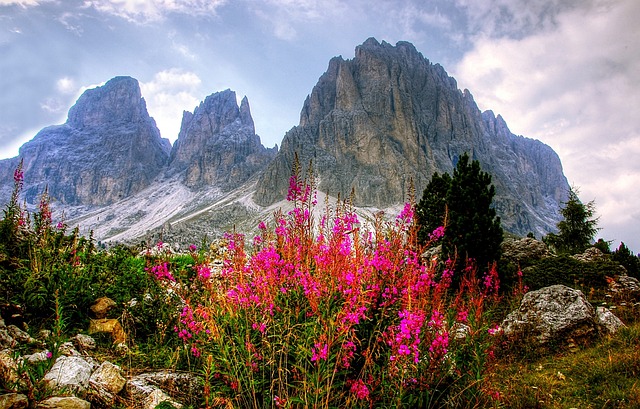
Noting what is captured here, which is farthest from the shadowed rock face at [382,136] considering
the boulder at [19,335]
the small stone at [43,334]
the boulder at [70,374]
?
the boulder at [70,374]

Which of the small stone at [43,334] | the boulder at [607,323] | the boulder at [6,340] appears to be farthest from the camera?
the boulder at [607,323]

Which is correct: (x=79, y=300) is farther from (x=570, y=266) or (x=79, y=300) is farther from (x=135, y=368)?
(x=570, y=266)

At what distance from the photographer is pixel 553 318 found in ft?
25.6

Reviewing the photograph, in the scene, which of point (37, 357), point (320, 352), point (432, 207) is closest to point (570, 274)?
point (432, 207)

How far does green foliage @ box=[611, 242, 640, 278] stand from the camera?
1437 cm

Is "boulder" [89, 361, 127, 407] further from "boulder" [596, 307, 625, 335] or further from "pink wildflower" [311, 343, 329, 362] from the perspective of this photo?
"boulder" [596, 307, 625, 335]

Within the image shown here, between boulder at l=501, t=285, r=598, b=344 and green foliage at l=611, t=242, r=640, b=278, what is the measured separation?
30.8ft

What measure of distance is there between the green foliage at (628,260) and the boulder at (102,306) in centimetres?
1900

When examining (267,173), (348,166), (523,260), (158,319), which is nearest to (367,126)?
(348,166)

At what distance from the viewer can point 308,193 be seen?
4906 mm

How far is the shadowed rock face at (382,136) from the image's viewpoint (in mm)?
159100

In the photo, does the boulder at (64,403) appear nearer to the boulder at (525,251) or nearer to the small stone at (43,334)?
the small stone at (43,334)

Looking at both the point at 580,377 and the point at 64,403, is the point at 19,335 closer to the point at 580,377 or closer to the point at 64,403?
the point at 64,403

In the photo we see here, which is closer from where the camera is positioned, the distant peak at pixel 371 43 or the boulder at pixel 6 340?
the boulder at pixel 6 340
